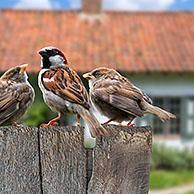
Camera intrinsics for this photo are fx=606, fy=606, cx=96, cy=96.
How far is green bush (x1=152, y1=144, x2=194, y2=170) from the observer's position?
62.8ft

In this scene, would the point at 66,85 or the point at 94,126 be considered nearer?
the point at 94,126

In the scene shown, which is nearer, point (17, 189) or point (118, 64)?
point (17, 189)

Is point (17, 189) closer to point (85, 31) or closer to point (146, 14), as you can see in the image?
point (85, 31)

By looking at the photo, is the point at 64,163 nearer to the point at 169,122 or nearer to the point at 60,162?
the point at 60,162

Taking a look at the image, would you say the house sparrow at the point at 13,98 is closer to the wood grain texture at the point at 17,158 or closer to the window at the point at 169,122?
the wood grain texture at the point at 17,158

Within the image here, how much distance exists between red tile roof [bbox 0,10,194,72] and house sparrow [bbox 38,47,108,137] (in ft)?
51.5

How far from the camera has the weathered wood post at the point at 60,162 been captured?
2.28 metres

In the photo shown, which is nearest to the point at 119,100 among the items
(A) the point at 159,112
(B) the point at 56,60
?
(A) the point at 159,112

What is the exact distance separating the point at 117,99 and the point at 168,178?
14318mm

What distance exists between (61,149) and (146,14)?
22.3 meters

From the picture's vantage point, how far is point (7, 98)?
102 inches

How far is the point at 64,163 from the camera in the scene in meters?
2.29

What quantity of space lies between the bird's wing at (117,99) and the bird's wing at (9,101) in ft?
1.20

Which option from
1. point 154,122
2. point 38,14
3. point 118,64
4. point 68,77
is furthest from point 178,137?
point 68,77
